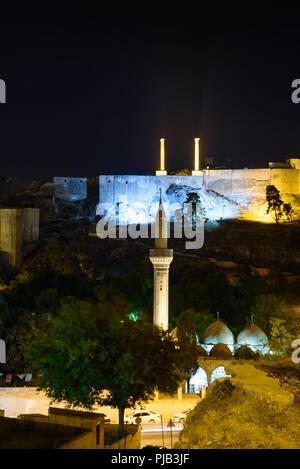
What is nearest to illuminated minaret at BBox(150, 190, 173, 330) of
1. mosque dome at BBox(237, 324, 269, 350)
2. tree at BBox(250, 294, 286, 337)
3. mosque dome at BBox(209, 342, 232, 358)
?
mosque dome at BBox(209, 342, 232, 358)

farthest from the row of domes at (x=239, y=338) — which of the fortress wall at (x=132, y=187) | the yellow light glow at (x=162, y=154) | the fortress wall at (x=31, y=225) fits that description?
the yellow light glow at (x=162, y=154)

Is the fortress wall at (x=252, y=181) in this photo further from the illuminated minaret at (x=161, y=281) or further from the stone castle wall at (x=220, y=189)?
the illuminated minaret at (x=161, y=281)

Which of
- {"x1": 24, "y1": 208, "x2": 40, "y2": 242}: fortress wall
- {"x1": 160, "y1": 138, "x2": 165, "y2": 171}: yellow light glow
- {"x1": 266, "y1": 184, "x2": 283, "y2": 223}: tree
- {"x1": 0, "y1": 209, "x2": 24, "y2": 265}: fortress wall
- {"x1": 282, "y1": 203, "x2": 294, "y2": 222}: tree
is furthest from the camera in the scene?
{"x1": 160, "y1": 138, "x2": 165, "y2": 171}: yellow light glow

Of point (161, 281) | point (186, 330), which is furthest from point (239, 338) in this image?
point (161, 281)

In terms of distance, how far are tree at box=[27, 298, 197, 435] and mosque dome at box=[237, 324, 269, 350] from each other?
8.70 meters

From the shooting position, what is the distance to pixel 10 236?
38219 mm

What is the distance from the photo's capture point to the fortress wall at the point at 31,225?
39375mm

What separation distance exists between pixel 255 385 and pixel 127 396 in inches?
106

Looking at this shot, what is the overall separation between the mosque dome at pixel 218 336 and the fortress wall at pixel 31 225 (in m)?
19.0

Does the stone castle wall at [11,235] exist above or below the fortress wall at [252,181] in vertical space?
below

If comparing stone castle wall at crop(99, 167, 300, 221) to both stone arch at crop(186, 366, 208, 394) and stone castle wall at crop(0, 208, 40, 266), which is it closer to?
stone castle wall at crop(0, 208, 40, 266)

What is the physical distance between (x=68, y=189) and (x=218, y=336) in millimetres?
28394

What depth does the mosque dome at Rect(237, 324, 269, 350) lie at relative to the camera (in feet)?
73.7
